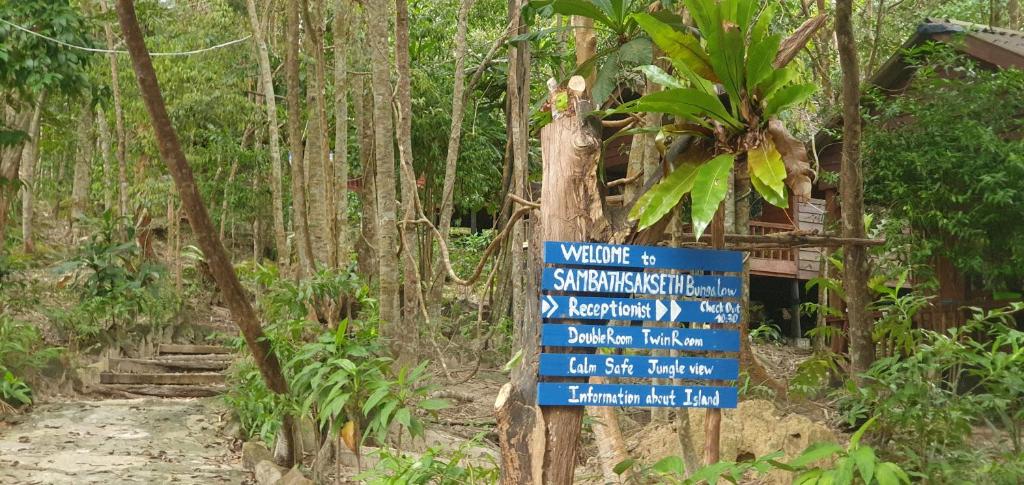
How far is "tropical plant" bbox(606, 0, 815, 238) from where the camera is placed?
3.64m

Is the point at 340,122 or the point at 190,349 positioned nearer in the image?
the point at 340,122

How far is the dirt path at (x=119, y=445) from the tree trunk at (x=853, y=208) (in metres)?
4.83

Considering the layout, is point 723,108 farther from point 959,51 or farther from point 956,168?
point 959,51

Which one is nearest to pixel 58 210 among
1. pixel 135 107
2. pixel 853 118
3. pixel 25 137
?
pixel 135 107

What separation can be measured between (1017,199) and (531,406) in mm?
5964

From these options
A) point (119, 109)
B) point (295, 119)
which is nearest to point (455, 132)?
point (295, 119)

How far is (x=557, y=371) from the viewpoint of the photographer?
3.60 m

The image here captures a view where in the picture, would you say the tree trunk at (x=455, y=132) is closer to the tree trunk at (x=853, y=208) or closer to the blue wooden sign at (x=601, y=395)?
the tree trunk at (x=853, y=208)

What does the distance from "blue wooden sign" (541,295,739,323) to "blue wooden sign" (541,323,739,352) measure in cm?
4

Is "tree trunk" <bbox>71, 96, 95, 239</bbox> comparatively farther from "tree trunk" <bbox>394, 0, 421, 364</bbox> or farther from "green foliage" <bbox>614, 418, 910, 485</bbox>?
"green foliage" <bbox>614, 418, 910, 485</bbox>

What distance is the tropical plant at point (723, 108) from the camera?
11.9 feet

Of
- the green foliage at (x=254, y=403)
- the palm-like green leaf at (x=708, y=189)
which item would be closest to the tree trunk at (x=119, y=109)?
the green foliage at (x=254, y=403)

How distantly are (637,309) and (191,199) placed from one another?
10.4ft

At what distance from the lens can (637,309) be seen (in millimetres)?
3664
